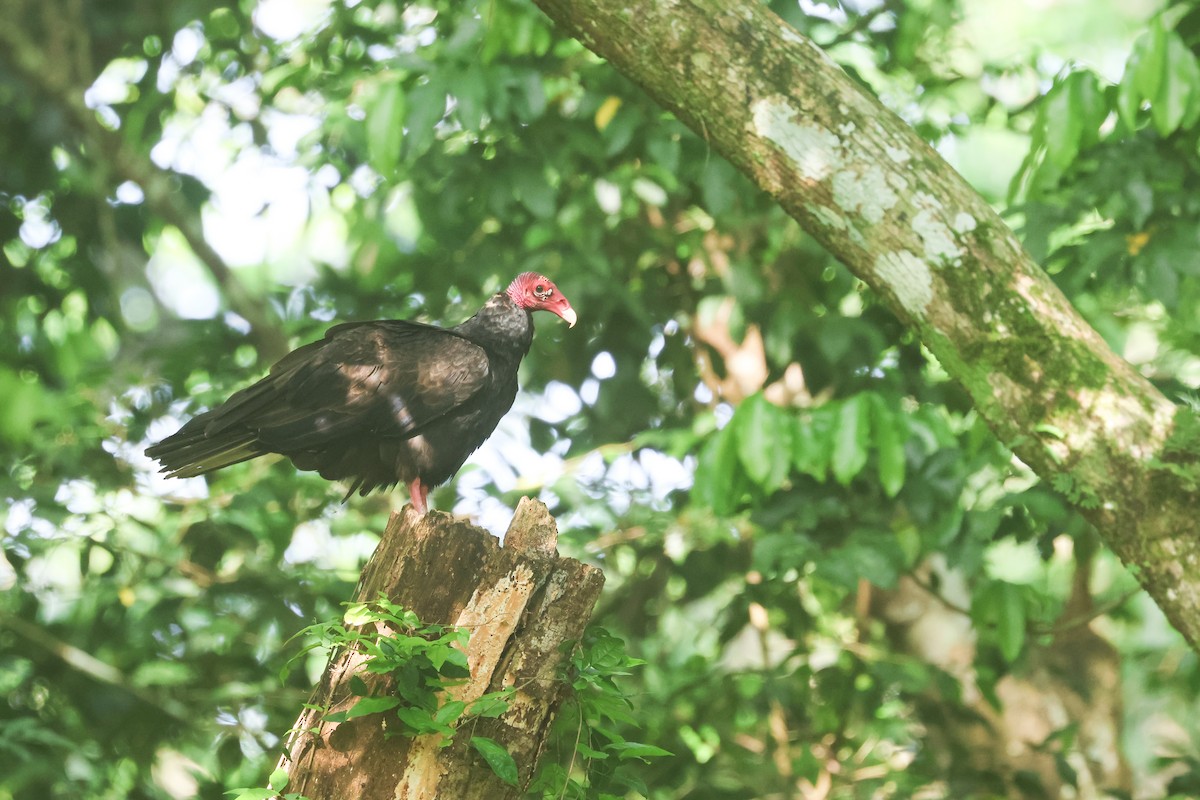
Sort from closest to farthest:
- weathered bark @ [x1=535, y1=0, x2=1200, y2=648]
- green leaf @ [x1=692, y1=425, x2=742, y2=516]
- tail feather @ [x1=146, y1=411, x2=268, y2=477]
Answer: weathered bark @ [x1=535, y1=0, x2=1200, y2=648] → tail feather @ [x1=146, y1=411, x2=268, y2=477] → green leaf @ [x1=692, y1=425, x2=742, y2=516]

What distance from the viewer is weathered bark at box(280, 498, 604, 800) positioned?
7.39ft

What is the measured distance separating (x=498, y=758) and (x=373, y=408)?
1270 mm

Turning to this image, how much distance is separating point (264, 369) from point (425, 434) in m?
1.75

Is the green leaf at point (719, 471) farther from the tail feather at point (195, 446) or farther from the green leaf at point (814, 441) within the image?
the tail feather at point (195, 446)

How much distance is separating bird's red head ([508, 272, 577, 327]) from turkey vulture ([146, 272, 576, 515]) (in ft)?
0.42

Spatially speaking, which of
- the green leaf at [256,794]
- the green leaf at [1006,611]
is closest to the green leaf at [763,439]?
the green leaf at [1006,611]

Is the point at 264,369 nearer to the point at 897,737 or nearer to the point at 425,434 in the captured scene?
the point at 425,434

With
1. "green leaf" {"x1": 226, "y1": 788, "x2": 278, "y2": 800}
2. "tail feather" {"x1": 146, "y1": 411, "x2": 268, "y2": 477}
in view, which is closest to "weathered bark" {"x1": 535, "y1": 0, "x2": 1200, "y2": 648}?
"tail feather" {"x1": 146, "y1": 411, "x2": 268, "y2": 477}

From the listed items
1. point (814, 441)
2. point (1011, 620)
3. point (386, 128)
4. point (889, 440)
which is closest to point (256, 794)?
point (814, 441)

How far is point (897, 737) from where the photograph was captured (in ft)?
16.1

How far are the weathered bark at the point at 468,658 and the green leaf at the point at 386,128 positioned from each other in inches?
57.9

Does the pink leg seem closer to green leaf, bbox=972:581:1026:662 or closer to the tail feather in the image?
the tail feather

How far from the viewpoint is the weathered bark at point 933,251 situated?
273 centimetres

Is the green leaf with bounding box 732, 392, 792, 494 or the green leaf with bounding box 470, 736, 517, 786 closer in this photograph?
the green leaf with bounding box 470, 736, 517, 786
